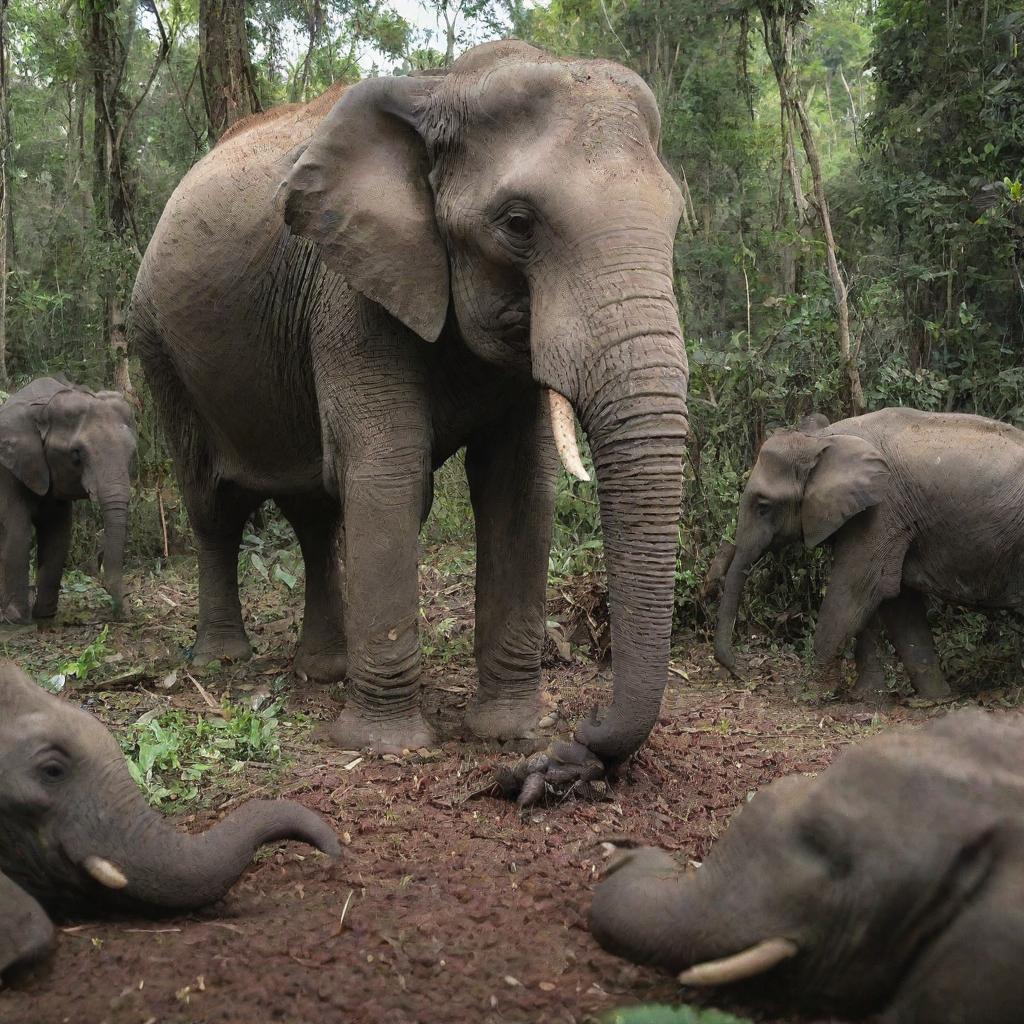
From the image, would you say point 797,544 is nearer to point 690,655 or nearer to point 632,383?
point 690,655

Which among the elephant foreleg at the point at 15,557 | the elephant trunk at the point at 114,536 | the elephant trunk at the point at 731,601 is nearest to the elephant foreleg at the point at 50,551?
the elephant foreleg at the point at 15,557

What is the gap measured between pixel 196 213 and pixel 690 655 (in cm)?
406

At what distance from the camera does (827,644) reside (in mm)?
7395

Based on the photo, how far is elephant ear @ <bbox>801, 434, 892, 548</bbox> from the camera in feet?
24.1

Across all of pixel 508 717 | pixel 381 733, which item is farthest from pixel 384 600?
pixel 508 717

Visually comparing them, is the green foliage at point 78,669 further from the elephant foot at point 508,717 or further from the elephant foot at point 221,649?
the elephant foot at point 508,717

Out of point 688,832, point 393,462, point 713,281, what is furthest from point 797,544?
point 713,281

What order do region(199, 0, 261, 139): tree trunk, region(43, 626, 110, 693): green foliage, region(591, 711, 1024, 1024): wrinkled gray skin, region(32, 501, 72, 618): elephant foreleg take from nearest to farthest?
region(591, 711, 1024, 1024): wrinkled gray skin
region(43, 626, 110, 693): green foliage
region(32, 501, 72, 618): elephant foreleg
region(199, 0, 261, 139): tree trunk

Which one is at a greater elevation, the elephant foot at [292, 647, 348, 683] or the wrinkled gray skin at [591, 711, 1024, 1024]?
the wrinkled gray skin at [591, 711, 1024, 1024]

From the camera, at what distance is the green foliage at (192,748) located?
5.06m

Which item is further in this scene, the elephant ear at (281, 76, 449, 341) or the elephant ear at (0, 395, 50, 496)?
the elephant ear at (0, 395, 50, 496)

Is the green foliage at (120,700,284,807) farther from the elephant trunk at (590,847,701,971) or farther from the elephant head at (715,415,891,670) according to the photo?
the elephant head at (715,415,891,670)

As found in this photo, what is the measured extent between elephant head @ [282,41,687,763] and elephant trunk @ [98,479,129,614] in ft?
15.3

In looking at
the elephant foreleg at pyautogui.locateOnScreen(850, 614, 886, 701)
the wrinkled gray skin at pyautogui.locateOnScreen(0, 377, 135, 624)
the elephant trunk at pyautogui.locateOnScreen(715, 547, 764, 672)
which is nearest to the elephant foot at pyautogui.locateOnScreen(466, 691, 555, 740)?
the elephant trunk at pyautogui.locateOnScreen(715, 547, 764, 672)
